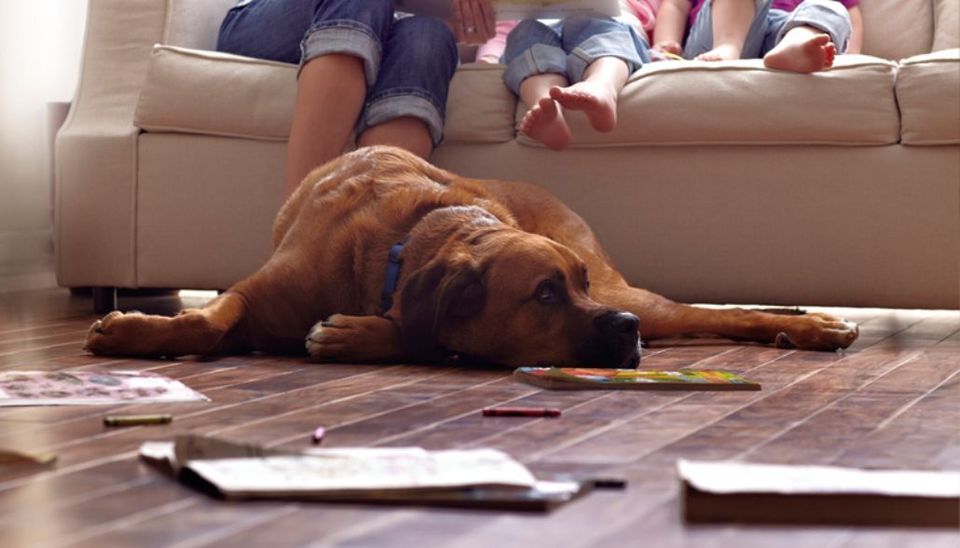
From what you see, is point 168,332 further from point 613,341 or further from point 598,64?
point 598,64

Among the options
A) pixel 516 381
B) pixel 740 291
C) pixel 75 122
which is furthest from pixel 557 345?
pixel 75 122

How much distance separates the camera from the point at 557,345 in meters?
2.41

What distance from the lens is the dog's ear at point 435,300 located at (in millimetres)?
2387

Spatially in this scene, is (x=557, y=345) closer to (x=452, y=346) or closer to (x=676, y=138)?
(x=452, y=346)

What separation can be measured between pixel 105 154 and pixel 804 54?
177 cm

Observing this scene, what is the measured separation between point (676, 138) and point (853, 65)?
0.42 m

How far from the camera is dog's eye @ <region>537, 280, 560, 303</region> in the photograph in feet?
7.87

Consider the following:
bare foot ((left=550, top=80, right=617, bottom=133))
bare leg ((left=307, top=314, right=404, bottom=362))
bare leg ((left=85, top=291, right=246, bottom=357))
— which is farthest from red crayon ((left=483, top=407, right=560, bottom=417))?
bare foot ((left=550, top=80, right=617, bottom=133))

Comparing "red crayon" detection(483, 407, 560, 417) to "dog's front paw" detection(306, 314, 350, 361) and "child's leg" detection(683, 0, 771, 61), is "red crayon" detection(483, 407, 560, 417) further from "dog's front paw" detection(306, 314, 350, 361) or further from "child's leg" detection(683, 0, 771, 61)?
"child's leg" detection(683, 0, 771, 61)

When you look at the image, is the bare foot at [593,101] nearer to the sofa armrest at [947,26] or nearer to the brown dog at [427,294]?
the brown dog at [427,294]

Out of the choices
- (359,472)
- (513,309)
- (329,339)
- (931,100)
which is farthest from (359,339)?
(931,100)

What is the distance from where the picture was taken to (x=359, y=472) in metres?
1.43

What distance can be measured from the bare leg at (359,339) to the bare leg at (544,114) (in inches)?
30.9

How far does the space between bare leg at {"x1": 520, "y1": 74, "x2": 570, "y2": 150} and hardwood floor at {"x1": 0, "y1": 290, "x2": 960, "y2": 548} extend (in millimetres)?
578
